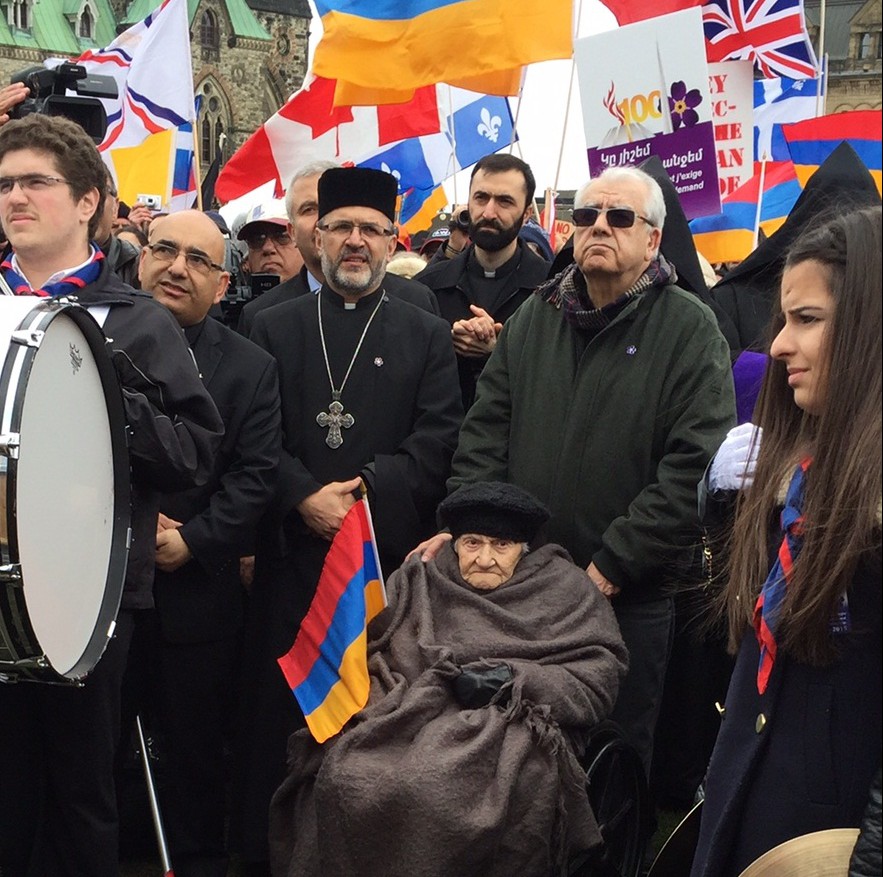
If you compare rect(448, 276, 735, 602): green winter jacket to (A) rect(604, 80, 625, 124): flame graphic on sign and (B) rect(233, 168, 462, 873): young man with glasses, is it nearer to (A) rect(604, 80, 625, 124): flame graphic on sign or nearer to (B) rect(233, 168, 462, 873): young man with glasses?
(B) rect(233, 168, 462, 873): young man with glasses

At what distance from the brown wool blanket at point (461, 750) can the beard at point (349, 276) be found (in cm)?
144

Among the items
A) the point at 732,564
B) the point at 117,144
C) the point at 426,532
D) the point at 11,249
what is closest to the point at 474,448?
the point at 426,532

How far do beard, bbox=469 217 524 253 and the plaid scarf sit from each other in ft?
4.18

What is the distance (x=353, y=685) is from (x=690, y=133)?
4.37 m

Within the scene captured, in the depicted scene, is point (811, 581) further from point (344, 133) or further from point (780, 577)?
point (344, 133)

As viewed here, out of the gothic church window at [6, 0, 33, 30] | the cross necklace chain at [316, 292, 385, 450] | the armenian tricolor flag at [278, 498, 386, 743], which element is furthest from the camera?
the gothic church window at [6, 0, 33, 30]

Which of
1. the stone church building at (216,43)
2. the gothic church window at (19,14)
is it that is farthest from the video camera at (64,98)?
the gothic church window at (19,14)

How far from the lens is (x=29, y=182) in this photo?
4.15 meters

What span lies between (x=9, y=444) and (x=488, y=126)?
8.05 metres

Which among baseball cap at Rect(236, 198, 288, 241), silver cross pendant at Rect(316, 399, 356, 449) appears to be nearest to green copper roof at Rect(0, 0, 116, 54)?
baseball cap at Rect(236, 198, 288, 241)

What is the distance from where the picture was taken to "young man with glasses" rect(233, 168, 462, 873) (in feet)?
17.2

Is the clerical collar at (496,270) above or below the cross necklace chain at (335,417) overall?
above

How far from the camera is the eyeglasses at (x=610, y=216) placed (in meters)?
4.90

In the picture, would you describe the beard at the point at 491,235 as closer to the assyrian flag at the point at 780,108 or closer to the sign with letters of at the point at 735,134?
the sign with letters of at the point at 735,134
